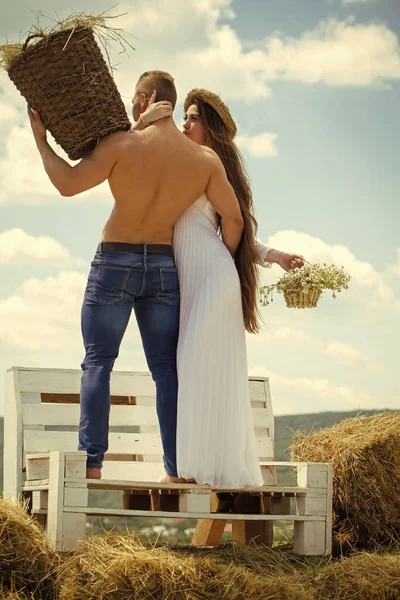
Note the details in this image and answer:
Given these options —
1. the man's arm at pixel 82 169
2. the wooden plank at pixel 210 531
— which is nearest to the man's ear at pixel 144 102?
the man's arm at pixel 82 169

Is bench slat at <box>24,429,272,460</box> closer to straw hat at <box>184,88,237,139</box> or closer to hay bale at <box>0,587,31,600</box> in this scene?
hay bale at <box>0,587,31,600</box>

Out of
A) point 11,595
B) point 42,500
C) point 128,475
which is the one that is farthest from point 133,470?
point 11,595

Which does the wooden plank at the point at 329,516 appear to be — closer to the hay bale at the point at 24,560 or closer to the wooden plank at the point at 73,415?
the wooden plank at the point at 73,415

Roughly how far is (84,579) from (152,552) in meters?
0.35

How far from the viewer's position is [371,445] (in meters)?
5.99

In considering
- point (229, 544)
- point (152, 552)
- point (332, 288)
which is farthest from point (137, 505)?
point (332, 288)

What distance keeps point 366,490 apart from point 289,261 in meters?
1.63

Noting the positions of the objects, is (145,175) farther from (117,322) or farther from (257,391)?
(257,391)

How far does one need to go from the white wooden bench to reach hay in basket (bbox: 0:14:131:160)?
5.54 ft

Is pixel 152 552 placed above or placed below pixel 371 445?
below

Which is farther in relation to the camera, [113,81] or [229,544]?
[229,544]

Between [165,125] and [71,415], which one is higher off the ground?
[165,125]

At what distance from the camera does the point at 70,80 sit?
470cm

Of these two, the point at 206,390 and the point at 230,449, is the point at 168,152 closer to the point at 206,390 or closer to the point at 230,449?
the point at 206,390
